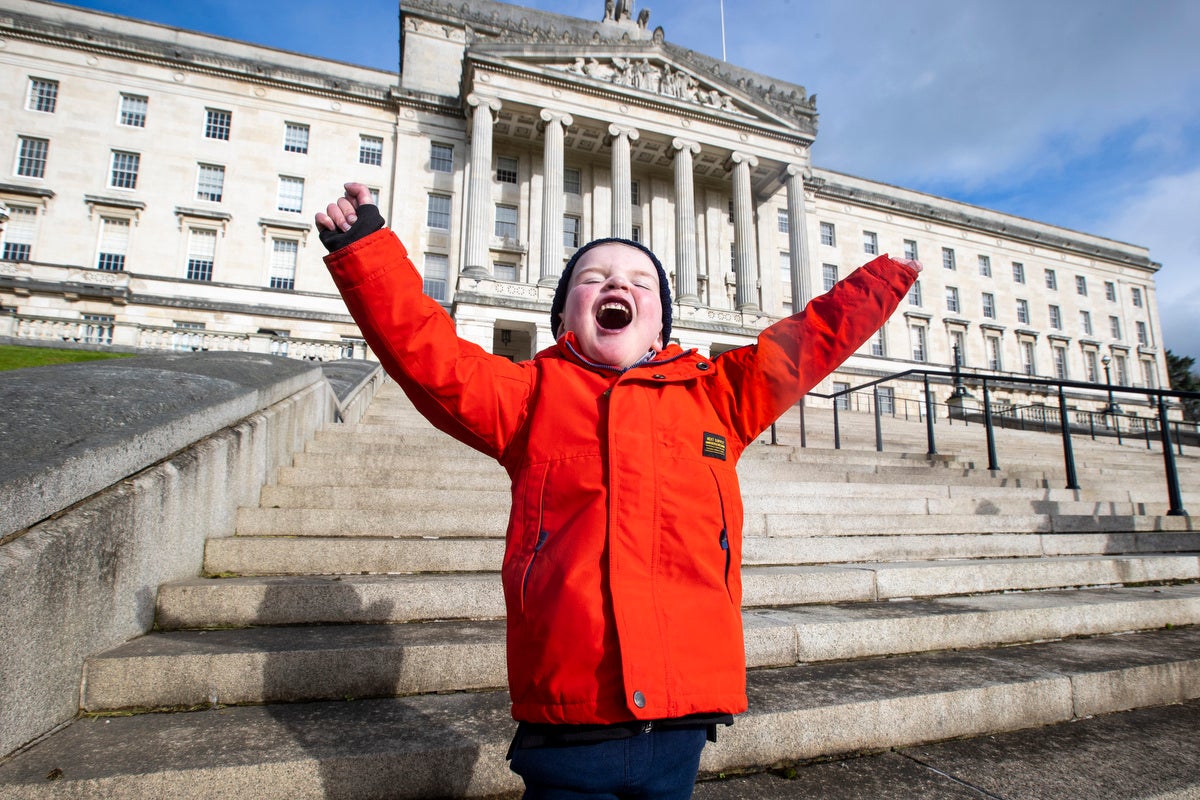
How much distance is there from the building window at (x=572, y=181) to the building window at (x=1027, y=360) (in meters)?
33.8

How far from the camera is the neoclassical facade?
25.8 metres

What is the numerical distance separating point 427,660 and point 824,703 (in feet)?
5.21

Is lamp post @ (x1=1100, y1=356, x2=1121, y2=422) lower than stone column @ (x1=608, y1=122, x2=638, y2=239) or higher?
lower

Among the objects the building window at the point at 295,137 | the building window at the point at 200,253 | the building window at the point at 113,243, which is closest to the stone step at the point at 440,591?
the building window at the point at 200,253

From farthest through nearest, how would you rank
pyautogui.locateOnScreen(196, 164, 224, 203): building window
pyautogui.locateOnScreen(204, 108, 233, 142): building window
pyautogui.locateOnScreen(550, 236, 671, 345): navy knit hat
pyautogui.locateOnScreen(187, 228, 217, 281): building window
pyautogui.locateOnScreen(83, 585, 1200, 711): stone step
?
pyautogui.locateOnScreen(204, 108, 233, 142): building window, pyautogui.locateOnScreen(196, 164, 224, 203): building window, pyautogui.locateOnScreen(187, 228, 217, 281): building window, pyautogui.locateOnScreen(83, 585, 1200, 711): stone step, pyautogui.locateOnScreen(550, 236, 671, 345): navy knit hat

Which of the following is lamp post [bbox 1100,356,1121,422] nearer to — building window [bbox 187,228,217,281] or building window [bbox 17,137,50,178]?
building window [bbox 187,228,217,281]

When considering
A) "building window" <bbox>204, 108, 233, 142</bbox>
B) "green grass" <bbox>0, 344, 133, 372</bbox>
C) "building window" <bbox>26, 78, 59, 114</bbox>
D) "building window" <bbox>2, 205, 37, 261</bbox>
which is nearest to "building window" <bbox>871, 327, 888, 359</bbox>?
"building window" <bbox>204, 108, 233, 142</bbox>

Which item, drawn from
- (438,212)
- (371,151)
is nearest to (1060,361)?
(438,212)

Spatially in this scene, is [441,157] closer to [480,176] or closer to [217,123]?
[480,176]

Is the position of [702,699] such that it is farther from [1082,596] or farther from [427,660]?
[1082,596]

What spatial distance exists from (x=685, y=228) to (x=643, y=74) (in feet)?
27.1

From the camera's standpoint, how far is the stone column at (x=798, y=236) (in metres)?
31.8

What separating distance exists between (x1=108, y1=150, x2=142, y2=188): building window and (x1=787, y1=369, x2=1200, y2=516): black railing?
30.9 metres

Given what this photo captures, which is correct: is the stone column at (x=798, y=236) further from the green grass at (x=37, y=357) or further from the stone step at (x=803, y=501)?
the green grass at (x=37, y=357)
